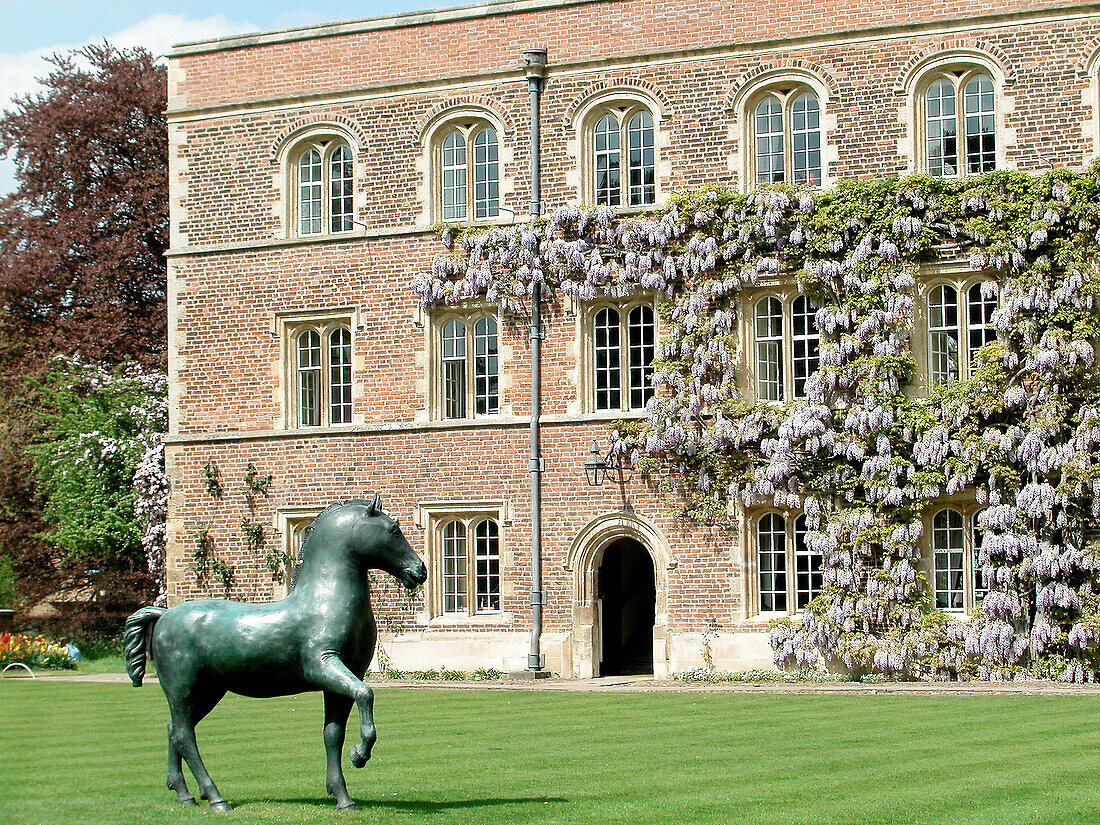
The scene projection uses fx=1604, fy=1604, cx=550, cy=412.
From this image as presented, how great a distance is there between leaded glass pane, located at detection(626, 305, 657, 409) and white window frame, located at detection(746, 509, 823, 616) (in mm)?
2604

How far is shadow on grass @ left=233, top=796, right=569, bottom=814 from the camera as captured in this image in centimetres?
1035

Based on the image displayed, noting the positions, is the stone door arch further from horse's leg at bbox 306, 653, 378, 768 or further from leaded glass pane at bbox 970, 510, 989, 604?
horse's leg at bbox 306, 653, 378, 768

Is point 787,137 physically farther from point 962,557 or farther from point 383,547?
point 383,547

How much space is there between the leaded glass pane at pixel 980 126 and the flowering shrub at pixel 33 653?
1698 cm

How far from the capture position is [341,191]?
1072 inches

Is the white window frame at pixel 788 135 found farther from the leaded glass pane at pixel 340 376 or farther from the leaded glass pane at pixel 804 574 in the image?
the leaded glass pane at pixel 340 376

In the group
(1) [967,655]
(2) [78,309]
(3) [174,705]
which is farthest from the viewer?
(2) [78,309]

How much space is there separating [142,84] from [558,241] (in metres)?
14.0

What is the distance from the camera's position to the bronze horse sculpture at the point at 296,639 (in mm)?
10164

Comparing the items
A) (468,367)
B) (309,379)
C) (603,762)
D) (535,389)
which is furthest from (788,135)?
(603,762)

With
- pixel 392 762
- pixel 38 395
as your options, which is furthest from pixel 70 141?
pixel 392 762

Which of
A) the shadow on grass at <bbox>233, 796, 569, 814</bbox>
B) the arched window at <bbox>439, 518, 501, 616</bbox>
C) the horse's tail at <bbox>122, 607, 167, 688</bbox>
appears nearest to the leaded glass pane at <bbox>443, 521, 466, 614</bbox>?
the arched window at <bbox>439, 518, 501, 616</bbox>

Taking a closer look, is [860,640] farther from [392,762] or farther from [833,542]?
[392,762]

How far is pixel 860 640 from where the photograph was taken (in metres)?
23.1
